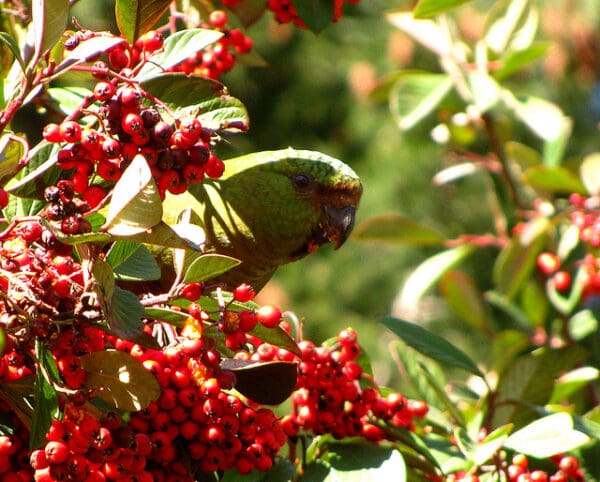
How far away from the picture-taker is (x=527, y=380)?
175 centimetres

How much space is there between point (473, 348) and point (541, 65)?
6.71ft

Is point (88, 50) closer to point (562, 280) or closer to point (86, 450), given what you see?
point (86, 450)

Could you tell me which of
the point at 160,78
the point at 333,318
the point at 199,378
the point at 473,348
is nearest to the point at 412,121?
the point at 160,78

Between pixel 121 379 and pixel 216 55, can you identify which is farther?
pixel 216 55

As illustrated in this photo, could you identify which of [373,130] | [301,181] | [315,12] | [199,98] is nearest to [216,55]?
[315,12]

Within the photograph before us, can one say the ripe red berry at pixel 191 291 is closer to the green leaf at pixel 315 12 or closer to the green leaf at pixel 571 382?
the green leaf at pixel 315 12

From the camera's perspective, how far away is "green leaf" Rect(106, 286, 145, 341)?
956 millimetres

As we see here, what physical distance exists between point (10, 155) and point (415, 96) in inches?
53.1

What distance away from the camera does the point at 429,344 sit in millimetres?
1579

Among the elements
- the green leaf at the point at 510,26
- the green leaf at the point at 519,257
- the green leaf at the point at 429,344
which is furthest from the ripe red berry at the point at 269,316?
the green leaf at the point at 510,26

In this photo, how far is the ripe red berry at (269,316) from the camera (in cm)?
110

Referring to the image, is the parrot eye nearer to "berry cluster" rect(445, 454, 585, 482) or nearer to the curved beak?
the curved beak

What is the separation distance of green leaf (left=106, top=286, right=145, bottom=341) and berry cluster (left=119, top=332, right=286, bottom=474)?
100mm

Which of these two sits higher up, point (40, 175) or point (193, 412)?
point (40, 175)
